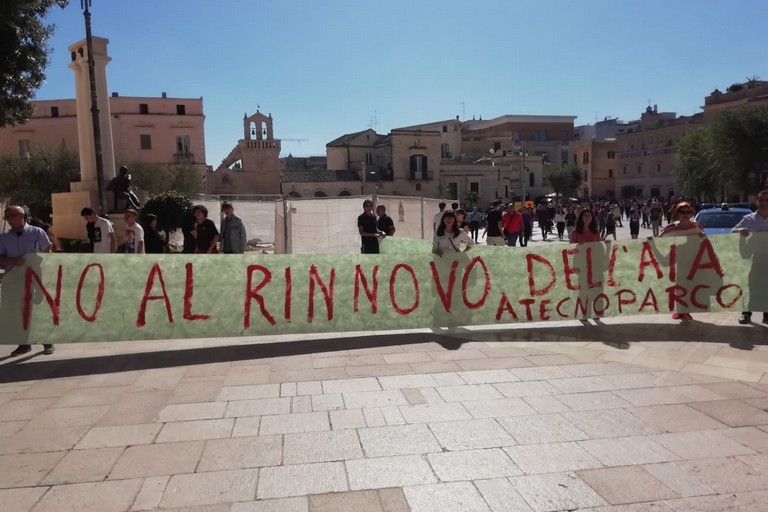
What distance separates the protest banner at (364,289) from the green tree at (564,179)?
234 ft

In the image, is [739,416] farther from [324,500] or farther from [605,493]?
[324,500]

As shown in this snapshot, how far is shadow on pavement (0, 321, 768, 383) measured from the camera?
612 centimetres

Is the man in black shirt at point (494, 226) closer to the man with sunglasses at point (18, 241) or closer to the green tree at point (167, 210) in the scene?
the man with sunglasses at point (18, 241)

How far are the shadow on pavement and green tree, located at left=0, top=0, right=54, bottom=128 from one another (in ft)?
27.5

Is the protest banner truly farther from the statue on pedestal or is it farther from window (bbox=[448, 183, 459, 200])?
window (bbox=[448, 183, 459, 200])

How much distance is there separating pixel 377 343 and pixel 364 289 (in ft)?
2.10

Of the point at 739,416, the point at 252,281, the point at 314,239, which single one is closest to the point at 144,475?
the point at 252,281

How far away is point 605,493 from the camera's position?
133 inches

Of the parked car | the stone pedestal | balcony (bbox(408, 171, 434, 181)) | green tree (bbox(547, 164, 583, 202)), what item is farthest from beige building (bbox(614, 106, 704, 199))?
the stone pedestal

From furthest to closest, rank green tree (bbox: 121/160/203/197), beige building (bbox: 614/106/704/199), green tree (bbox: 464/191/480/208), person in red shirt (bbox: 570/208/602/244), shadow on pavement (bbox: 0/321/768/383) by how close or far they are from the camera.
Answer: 1. beige building (bbox: 614/106/704/199)
2. green tree (bbox: 464/191/480/208)
3. green tree (bbox: 121/160/203/197)
4. person in red shirt (bbox: 570/208/602/244)
5. shadow on pavement (bbox: 0/321/768/383)

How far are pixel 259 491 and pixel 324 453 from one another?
60 cm

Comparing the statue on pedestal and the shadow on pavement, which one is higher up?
the statue on pedestal

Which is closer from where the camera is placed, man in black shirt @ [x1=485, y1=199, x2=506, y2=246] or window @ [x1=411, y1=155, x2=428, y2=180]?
man in black shirt @ [x1=485, y1=199, x2=506, y2=246]

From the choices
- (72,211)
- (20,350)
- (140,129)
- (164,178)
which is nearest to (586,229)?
(20,350)
